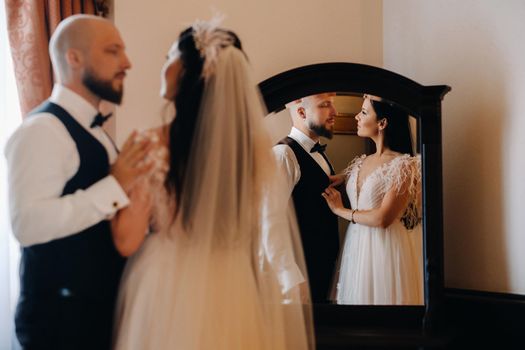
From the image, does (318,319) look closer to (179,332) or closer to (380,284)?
(380,284)

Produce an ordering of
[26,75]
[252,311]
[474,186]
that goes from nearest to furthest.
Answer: [252,311], [26,75], [474,186]

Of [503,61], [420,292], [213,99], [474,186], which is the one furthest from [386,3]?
[213,99]

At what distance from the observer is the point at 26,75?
1.92m

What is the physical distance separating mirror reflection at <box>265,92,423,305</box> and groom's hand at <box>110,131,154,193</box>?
3.24ft

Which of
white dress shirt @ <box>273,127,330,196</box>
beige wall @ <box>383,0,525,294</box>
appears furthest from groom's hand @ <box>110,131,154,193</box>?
beige wall @ <box>383,0,525,294</box>

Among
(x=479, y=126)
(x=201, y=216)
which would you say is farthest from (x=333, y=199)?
(x=201, y=216)

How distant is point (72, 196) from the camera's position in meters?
0.94

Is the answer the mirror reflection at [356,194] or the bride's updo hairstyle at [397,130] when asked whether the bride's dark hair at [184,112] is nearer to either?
the mirror reflection at [356,194]

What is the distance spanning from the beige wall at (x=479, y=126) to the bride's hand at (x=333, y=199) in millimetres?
472

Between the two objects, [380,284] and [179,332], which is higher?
[179,332]

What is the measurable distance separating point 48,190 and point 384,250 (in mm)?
1237

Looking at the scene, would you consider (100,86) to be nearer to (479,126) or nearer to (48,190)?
(48,190)

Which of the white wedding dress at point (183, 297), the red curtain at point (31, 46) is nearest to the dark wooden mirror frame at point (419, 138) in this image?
the red curtain at point (31, 46)

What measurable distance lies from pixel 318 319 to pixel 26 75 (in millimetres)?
1183
